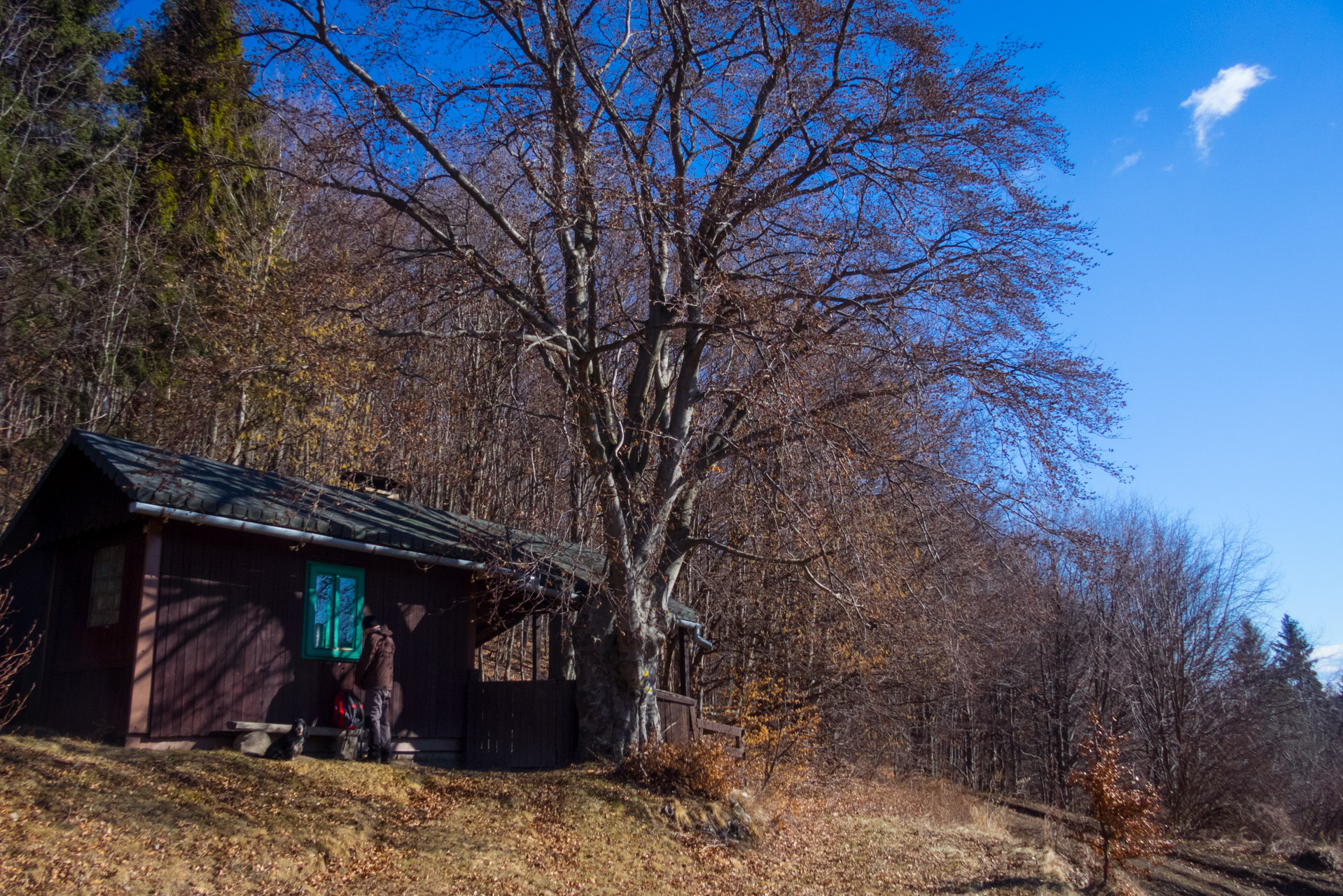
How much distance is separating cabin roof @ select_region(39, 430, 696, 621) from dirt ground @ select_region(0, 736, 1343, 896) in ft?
8.73

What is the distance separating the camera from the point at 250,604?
1140 cm

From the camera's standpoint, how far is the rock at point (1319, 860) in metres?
18.2

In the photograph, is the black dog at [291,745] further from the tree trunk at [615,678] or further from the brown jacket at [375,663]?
the tree trunk at [615,678]

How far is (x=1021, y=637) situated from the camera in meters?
25.9

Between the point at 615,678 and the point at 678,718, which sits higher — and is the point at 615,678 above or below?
above

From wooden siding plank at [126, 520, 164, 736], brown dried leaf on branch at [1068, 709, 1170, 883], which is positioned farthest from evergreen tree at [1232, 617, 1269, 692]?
wooden siding plank at [126, 520, 164, 736]

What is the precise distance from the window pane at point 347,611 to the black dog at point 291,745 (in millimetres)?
1433

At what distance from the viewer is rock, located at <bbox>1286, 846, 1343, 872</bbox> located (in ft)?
59.7

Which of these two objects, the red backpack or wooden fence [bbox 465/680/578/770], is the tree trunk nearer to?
wooden fence [bbox 465/680/578/770]

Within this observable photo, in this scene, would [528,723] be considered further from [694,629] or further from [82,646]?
[82,646]

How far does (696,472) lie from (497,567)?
9.45 ft

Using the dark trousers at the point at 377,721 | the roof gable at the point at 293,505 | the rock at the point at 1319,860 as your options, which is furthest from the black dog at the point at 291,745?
the rock at the point at 1319,860

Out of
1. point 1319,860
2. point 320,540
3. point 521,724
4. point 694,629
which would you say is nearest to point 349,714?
point 320,540

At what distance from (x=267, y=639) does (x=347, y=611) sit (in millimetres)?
1127
